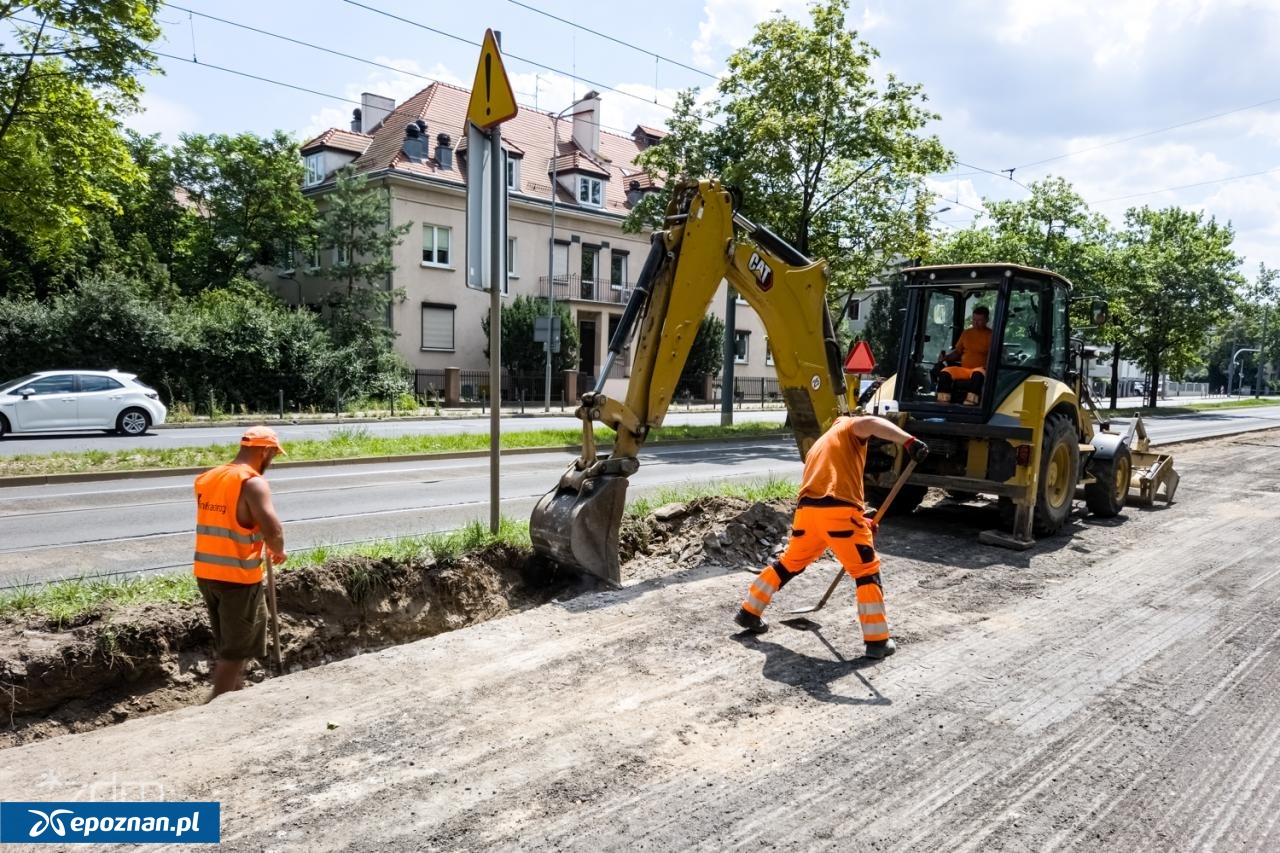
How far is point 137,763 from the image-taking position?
3.52 m

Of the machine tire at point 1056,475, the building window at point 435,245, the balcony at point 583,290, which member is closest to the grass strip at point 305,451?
A: the machine tire at point 1056,475

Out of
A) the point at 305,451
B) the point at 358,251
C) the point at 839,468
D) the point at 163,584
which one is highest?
the point at 358,251

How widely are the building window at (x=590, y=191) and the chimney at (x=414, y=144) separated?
717 cm

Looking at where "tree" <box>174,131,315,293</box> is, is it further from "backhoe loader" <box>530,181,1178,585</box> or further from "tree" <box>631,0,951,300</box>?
"backhoe loader" <box>530,181,1178,585</box>

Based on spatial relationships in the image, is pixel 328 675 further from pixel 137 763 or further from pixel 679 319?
pixel 679 319

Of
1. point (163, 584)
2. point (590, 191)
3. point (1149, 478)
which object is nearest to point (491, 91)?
point (163, 584)

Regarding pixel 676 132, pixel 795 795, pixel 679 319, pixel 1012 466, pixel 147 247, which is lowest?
pixel 795 795

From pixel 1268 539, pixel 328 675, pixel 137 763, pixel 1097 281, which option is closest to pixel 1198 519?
pixel 1268 539

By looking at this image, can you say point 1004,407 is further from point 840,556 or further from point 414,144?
point 414,144

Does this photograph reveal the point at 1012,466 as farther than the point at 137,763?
Yes

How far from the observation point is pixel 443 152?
114 ft

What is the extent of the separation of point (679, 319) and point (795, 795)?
13.8 feet

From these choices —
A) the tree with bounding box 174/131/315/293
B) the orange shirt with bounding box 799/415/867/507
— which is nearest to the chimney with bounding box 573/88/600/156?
the tree with bounding box 174/131/315/293

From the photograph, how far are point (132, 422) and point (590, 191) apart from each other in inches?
942
